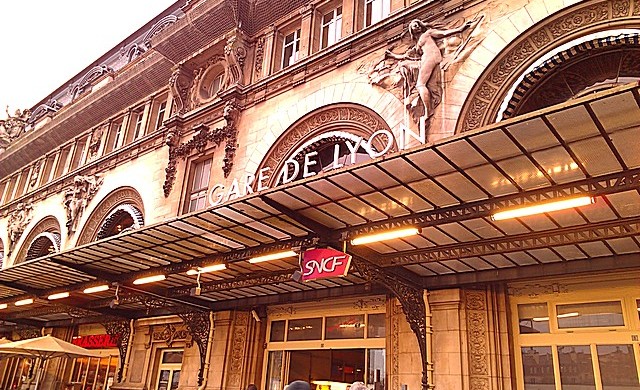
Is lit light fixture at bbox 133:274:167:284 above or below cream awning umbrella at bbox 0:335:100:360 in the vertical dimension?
above

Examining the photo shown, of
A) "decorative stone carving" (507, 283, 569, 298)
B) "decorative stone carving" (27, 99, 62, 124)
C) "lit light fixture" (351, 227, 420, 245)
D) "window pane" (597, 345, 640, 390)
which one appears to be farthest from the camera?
"decorative stone carving" (27, 99, 62, 124)

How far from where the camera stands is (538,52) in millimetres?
10461

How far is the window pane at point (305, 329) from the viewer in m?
13.8

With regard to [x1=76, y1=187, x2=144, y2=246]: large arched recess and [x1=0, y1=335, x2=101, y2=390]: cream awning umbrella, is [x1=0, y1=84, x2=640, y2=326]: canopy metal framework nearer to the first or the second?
[x1=0, y1=335, x2=101, y2=390]: cream awning umbrella

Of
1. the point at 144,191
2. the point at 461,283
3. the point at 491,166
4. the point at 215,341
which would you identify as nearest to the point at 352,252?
the point at 461,283

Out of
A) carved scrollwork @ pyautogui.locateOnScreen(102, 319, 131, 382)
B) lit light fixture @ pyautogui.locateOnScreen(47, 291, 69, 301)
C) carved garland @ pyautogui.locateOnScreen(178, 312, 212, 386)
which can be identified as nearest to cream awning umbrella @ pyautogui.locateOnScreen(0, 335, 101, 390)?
carved scrollwork @ pyautogui.locateOnScreen(102, 319, 131, 382)

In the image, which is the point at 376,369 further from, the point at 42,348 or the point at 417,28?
the point at 42,348

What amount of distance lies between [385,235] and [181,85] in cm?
1276

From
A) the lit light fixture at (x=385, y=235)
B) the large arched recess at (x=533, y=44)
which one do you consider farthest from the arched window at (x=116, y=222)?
the large arched recess at (x=533, y=44)

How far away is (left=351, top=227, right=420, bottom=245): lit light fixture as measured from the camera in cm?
897

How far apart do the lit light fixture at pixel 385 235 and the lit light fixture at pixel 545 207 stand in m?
1.44

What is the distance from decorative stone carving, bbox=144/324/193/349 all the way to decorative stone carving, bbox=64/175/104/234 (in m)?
6.94

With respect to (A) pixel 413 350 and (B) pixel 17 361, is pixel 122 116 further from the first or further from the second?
(A) pixel 413 350

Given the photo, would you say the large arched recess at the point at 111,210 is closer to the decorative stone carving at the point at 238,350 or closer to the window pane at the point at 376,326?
the decorative stone carving at the point at 238,350
